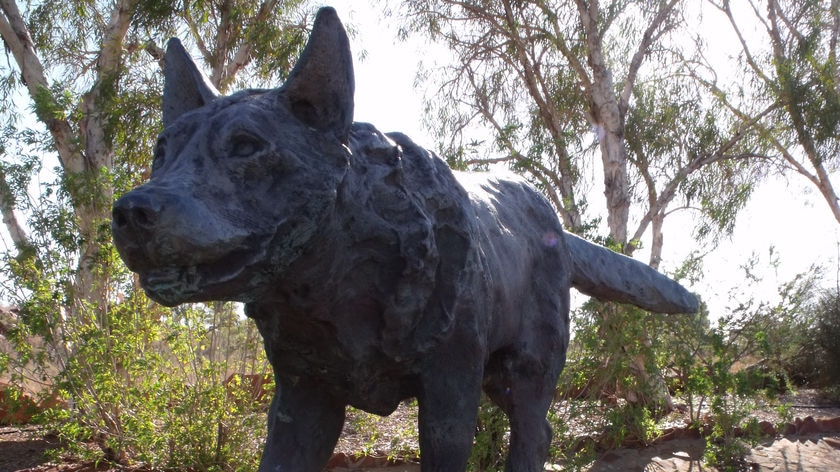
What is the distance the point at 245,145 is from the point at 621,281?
2.20 m

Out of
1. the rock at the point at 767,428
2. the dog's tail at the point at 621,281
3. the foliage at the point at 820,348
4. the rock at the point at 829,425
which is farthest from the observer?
the foliage at the point at 820,348

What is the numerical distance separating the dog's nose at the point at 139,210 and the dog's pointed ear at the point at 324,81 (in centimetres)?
50

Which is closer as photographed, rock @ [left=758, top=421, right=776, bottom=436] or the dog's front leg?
the dog's front leg

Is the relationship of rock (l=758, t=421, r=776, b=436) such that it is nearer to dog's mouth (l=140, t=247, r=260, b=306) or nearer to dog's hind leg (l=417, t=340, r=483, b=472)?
dog's hind leg (l=417, t=340, r=483, b=472)

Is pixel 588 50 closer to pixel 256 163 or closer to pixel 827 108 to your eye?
pixel 827 108

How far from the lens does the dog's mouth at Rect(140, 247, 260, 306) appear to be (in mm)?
1678

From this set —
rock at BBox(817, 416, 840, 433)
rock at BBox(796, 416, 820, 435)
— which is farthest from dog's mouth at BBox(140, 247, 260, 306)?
rock at BBox(817, 416, 840, 433)

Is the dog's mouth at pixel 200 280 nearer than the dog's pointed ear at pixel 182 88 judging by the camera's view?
Yes

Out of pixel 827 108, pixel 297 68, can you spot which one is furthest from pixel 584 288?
pixel 827 108

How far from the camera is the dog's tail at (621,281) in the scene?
343 centimetres

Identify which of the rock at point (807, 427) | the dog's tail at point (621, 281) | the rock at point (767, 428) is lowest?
the dog's tail at point (621, 281)

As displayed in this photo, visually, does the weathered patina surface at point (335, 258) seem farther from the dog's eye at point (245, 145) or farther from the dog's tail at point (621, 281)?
the dog's tail at point (621, 281)

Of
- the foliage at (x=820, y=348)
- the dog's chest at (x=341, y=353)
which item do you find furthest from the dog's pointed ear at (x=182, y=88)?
the foliage at (x=820, y=348)

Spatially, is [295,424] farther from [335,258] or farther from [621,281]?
[621,281]
